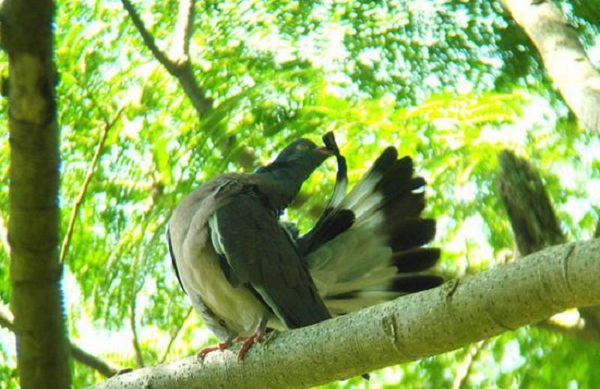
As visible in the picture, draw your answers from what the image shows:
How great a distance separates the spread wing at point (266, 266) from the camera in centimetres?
441

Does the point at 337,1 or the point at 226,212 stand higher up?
the point at 337,1

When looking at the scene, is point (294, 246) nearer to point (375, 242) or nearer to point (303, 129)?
point (375, 242)

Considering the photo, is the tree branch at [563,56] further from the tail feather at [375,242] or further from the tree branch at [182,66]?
the tree branch at [182,66]

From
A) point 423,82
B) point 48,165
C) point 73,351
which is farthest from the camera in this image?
point 423,82

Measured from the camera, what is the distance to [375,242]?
5.02 metres

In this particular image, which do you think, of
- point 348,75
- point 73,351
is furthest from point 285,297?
point 348,75

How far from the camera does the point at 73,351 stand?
5.41 metres

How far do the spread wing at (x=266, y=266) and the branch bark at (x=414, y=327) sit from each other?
0.96 meters

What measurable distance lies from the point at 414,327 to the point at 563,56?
2.22 meters

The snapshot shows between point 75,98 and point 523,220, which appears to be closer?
point 523,220

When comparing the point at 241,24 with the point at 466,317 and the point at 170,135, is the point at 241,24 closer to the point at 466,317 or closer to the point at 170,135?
the point at 170,135

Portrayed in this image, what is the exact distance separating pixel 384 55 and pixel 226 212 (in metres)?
1.91

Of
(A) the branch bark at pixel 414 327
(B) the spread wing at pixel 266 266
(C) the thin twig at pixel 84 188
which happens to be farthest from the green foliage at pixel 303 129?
(A) the branch bark at pixel 414 327

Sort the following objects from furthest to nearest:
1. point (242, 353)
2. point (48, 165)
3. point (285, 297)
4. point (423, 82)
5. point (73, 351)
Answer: point (423, 82)
point (73, 351)
point (285, 297)
point (242, 353)
point (48, 165)
